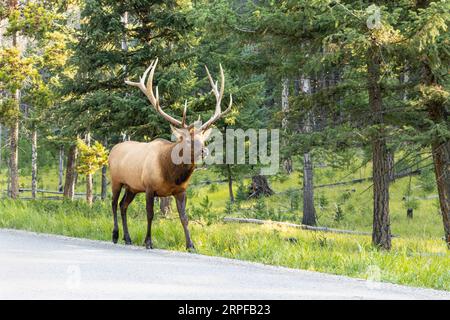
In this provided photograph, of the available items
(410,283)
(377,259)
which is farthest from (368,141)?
(410,283)

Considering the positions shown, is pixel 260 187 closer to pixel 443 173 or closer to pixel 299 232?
pixel 299 232

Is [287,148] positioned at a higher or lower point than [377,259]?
higher

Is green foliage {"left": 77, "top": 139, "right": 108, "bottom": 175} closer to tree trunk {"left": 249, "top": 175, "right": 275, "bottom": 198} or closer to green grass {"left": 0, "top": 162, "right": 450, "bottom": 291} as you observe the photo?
green grass {"left": 0, "top": 162, "right": 450, "bottom": 291}

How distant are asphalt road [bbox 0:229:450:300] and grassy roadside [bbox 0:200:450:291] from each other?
478mm

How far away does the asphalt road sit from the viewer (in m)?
6.18

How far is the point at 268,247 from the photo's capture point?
903 centimetres

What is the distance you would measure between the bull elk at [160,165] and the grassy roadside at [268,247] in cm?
63

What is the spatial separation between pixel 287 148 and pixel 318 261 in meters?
3.70

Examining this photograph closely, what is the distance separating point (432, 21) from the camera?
29.8 ft

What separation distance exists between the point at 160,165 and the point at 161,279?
335cm

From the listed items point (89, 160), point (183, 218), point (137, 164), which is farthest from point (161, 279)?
point (89, 160)

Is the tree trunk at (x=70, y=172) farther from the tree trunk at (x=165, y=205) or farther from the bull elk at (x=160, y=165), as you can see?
the bull elk at (x=160, y=165)
